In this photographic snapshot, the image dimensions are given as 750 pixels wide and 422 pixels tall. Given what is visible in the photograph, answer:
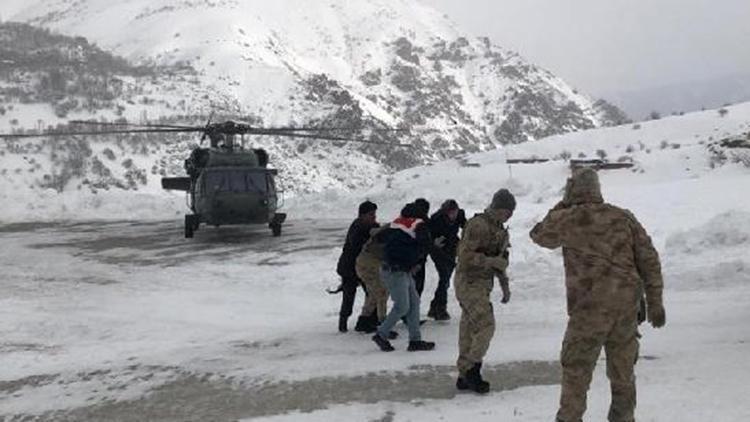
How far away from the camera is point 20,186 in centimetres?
4259

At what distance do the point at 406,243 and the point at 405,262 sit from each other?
20 centimetres

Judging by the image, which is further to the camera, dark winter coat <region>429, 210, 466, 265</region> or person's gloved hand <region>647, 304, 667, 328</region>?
dark winter coat <region>429, 210, 466, 265</region>

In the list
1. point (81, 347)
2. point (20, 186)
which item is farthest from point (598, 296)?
point (20, 186)

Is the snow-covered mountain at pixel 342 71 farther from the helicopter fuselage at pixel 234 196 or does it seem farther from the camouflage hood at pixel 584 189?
the camouflage hood at pixel 584 189

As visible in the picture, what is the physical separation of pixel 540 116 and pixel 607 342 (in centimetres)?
10458

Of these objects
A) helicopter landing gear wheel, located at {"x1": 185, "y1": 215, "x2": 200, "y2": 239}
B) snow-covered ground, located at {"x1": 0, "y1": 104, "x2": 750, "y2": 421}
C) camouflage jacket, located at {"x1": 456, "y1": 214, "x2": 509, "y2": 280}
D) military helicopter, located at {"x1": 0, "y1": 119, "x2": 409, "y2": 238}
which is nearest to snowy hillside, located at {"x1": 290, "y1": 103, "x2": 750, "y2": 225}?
snow-covered ground, located at {"x1": 0, "y1": 104, "x2": 750, "y2": 421}

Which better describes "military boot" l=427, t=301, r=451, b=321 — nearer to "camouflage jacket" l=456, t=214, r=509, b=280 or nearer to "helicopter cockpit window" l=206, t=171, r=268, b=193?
"camouflage jacket" l=456, t=214, r=509, b=280

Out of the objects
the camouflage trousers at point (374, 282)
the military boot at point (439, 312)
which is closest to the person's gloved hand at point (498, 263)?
the camouflage trousers at point (374, 282)

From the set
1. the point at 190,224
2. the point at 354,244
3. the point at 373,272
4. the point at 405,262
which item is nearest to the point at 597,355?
the point at 405,262

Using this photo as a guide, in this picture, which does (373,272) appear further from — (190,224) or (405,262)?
(190,224)

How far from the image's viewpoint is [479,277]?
6.27 meters

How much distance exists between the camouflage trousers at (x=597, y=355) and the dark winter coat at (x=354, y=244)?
4272 mm

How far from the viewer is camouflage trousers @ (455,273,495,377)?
622cm

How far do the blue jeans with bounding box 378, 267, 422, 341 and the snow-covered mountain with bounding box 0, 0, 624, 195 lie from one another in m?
49.6
